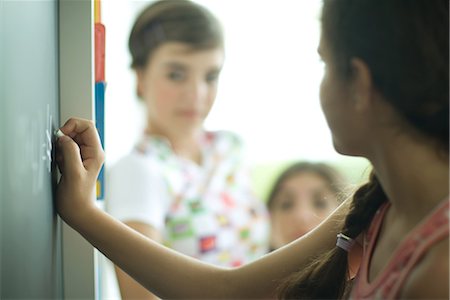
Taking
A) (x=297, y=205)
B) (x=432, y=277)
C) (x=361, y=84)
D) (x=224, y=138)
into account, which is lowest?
(x=297, y=205)

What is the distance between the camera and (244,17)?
8.12 feet

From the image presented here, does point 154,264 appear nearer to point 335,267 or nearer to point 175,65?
point 335,267

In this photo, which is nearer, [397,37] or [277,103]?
[397,37]

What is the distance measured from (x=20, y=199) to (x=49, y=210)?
114 millimetres

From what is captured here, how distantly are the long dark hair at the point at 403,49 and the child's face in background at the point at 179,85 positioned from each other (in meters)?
1.38

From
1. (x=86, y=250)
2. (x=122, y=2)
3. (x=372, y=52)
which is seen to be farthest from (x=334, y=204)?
(x=372, y=52)

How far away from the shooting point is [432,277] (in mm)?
484

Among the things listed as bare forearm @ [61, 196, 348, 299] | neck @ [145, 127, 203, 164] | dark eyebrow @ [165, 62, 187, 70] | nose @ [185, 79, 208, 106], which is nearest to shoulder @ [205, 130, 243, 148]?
neck @ [145, 127, 203, 164]

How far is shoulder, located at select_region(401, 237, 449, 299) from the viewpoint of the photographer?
18.9 inches

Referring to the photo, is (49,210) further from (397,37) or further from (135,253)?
(397,37)

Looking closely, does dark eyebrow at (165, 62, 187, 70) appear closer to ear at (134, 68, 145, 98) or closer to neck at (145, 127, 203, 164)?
ear at (134, 68, 145, 98)

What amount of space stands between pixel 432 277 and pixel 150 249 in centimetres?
34

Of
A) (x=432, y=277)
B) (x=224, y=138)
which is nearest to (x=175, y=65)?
(x=224, y=138)

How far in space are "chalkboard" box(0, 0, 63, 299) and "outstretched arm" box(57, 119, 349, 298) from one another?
2cm
